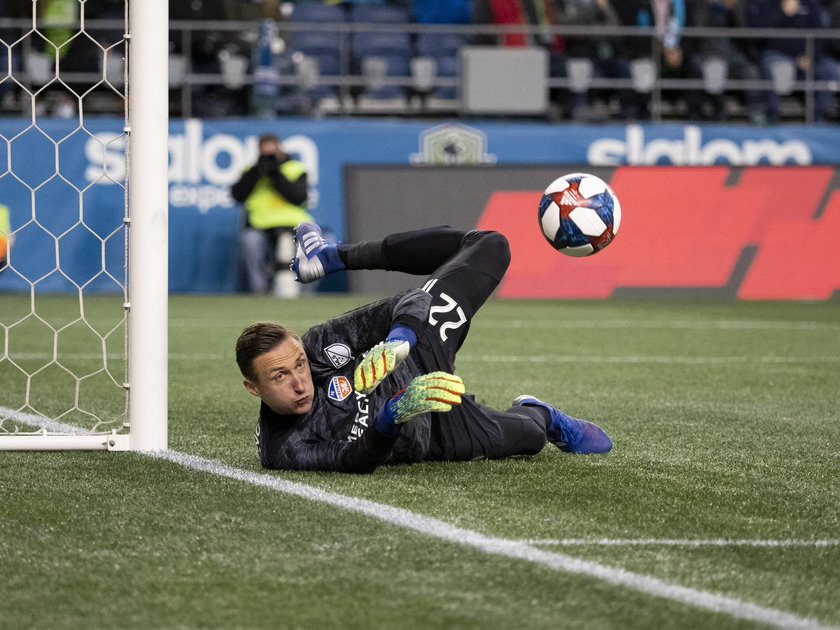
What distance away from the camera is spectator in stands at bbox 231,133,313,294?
1360 cm

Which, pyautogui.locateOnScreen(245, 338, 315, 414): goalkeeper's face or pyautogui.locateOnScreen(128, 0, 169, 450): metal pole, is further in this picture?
pyautogui.locateOnScreen(128, 0, 169, 450): metal pole

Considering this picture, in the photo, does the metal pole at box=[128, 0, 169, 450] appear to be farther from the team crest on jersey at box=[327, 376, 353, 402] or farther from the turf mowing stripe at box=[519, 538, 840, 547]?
the turf mowing stripe at box=[519, 538, 840, 547]

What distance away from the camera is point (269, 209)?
14.0 m

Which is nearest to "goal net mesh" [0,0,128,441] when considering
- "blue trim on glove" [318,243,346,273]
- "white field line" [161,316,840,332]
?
"white field line" [161,316,840,332]

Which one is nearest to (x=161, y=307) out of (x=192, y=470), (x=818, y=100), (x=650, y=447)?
(x=192, y=470)

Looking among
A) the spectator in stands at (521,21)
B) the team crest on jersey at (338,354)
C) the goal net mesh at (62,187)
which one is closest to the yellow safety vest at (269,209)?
the goal net mesh at (62,187)

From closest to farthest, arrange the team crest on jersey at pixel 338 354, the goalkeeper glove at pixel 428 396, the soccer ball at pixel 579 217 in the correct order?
the goalkeeper glove at pixel 428 396 < the team crest on jersey at pixel 338 354 < the soccer ball at pixel 579 217

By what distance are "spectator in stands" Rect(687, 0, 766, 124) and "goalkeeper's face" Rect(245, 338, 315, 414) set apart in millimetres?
13081

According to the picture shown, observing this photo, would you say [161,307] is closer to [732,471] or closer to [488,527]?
[488,527]

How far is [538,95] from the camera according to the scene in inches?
613

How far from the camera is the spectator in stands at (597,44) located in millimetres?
16438

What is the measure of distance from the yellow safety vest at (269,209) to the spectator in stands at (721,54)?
17.9ft

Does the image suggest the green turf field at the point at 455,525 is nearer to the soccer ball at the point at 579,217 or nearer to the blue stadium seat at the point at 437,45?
the soccer ball at the point at 579,217

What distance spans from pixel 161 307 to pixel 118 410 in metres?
1.48
